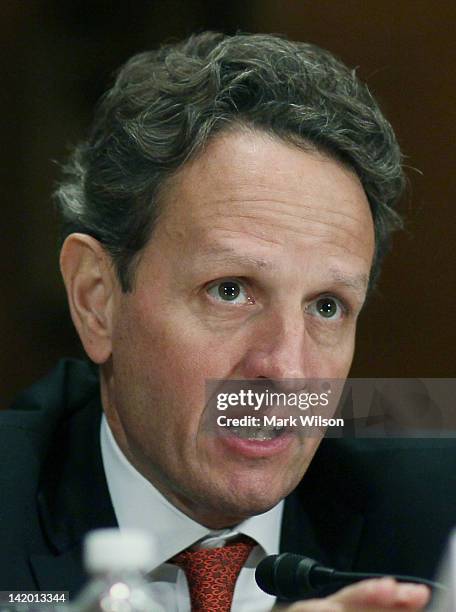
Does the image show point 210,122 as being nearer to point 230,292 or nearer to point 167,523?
point 230,292

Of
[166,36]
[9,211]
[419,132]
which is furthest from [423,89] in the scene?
[9,211]

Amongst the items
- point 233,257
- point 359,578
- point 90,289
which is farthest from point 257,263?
point 359,578

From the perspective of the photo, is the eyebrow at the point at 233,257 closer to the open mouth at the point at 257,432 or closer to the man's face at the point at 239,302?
the man's face at the point at 239,302

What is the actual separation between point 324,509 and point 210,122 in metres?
0.54

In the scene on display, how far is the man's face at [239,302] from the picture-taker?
4.24 ft

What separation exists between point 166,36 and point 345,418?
68 centimetres

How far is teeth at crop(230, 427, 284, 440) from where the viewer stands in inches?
50.3

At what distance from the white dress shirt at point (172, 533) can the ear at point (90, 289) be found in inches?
6.5

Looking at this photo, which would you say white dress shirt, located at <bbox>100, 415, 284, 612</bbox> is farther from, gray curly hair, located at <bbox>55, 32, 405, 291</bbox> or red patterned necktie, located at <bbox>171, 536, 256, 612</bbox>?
gray curly hair, located at <bbox>55, 32, 405, 291</bbox>

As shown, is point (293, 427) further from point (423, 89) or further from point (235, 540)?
point (423, 89)

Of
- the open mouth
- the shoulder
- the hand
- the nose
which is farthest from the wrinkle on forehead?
the hand

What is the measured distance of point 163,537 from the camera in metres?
1.34

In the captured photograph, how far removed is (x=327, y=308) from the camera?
52.1 inches

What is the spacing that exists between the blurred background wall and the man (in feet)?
0.19
